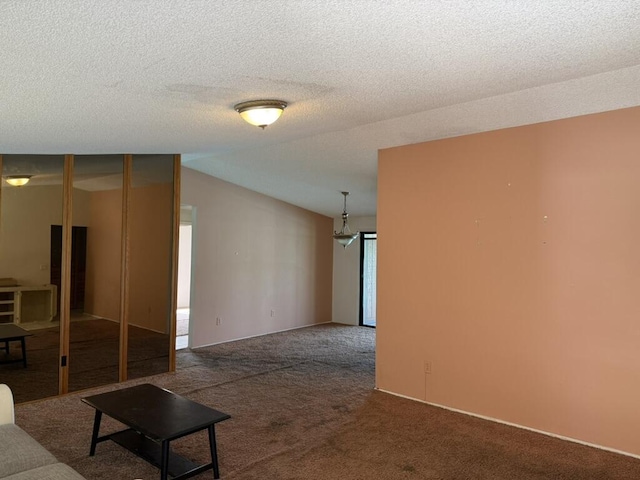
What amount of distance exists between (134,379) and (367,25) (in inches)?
175

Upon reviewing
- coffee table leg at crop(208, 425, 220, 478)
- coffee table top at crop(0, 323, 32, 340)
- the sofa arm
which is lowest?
coffee table leg at crop(208, 425, 220, 478)

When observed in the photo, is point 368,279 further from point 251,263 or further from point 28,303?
point 28,303

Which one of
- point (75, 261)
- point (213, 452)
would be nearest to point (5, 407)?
point (213, 452)

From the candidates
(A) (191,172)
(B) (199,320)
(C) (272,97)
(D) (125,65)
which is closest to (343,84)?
(C) (272,97)

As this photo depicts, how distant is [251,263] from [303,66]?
5409 millimetres

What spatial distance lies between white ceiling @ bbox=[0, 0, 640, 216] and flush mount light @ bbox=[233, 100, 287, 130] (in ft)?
0.30

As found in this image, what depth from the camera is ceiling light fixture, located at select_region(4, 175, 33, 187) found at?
4168 mm

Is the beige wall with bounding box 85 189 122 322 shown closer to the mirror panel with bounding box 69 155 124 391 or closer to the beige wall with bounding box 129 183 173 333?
the mirror panel with bounding box 69 155 124 391

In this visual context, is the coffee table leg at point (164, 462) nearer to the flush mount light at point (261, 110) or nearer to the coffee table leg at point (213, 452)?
the coffee table leg at point (213, 452)

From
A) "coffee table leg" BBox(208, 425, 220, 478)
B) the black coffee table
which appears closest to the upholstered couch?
the black coffee table

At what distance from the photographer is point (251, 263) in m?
7.69

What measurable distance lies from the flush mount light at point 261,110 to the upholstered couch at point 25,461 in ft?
7.58

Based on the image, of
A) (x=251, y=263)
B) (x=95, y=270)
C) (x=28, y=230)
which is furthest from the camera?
(x=251, y=263)

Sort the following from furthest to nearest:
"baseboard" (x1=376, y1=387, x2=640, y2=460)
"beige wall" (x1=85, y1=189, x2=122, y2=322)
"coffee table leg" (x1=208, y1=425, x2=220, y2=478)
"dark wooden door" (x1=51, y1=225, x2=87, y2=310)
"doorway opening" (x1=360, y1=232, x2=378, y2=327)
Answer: "doorway opening" (x1=360, y1=232, x2=378, y2=327), "beige wall" (x1=85, y1=189, x2=122, y2=322), "dark wooden door" (x1=51, y1=225, x2=87, y2=310), "baseboard" (x1=376, y1=387, x2=640, y2=460), "coffee table leg" (x1=208, y1=425, x2=220, y2=478)
